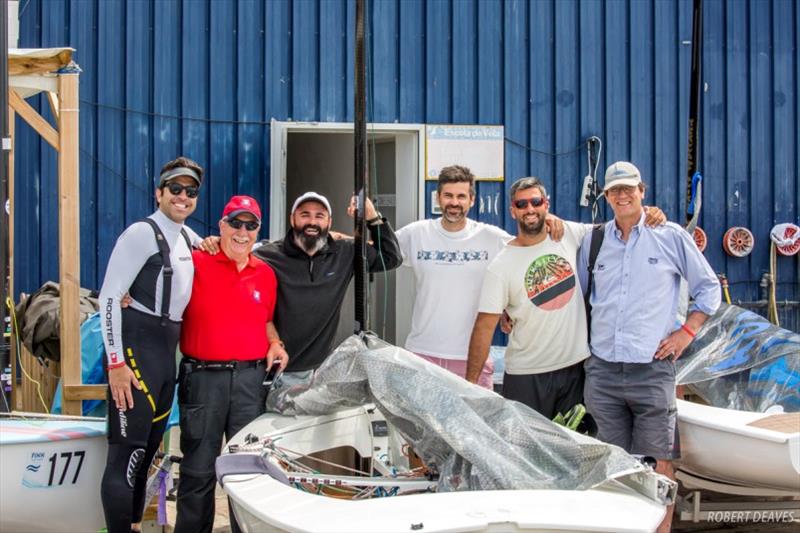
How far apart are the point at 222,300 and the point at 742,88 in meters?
5.68

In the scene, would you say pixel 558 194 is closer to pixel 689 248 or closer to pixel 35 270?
pixel 689 248

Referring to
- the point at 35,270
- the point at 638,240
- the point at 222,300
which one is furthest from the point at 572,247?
the point at 35,270

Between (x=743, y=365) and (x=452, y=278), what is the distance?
176cm

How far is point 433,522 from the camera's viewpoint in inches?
110

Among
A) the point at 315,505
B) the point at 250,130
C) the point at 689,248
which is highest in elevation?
the point at 250,130

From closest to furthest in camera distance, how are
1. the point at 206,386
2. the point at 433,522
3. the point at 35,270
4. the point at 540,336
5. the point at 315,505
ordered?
the point at 433,522
the point at 315,505
the point at 206,386
the point at 540,336
the point at 35,270

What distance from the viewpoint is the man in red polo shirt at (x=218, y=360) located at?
4.29 meters

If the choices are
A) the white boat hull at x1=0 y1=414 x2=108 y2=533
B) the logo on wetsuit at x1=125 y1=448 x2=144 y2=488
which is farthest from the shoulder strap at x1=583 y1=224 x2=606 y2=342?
the white boat hull at x1=0 y1=414 x2=108 y2=533

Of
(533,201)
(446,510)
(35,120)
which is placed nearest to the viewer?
(446,510)

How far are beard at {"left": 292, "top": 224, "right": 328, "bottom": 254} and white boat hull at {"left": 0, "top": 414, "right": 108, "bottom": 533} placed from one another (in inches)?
51.3

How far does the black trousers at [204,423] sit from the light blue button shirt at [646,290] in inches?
67.6

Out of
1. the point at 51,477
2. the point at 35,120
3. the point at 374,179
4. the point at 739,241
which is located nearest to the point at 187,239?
the point at 51,477

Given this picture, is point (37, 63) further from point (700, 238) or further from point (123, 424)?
point (700, 238)

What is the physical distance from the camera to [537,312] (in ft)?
15.1
